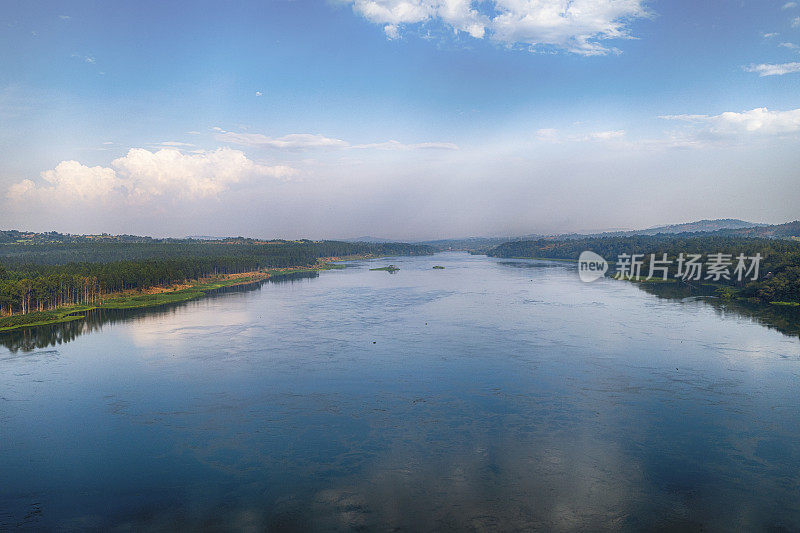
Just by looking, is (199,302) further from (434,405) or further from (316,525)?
(316,525)

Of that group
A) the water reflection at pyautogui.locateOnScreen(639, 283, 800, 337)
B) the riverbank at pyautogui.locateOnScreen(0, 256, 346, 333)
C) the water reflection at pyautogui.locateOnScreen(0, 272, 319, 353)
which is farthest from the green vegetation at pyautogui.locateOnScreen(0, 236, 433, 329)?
the water reflection at pyautogui.locateOnScreen(639, 283, 800, 337)

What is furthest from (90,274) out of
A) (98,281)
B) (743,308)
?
(743,308)

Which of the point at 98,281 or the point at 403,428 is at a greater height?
the point at 98,281

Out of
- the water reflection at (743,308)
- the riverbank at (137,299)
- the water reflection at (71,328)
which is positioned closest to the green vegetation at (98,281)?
the riverbank at (137,299)

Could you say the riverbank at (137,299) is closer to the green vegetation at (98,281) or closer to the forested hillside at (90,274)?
the green vegetation at (98,281)

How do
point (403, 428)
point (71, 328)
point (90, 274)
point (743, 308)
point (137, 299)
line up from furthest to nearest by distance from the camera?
point (137, 299), point (90, 274), point (743, 308), point (71, 328), point (403, 428)

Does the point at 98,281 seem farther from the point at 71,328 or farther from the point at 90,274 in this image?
the point at 71,328
